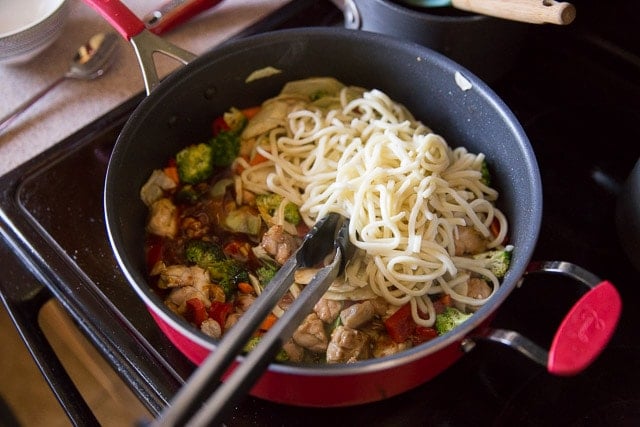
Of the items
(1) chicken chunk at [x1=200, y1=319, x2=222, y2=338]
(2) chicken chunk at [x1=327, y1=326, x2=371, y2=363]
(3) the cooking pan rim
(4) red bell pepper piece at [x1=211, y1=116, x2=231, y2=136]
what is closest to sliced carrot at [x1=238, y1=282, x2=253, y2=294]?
(1) chicken chunk at [x1=200, y1=319, x2=222, y2=338]

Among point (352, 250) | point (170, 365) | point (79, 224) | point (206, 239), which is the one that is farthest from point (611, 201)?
point (79, 224)

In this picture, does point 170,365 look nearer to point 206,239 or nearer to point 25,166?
point 206,239

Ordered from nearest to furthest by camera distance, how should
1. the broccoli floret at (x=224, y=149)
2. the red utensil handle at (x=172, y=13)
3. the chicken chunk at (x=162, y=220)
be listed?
the chicken chunk at (x=162, y=220) → the broccoli floret at (x=224, y=149) → the red utensil handle at (x=172, y=13)

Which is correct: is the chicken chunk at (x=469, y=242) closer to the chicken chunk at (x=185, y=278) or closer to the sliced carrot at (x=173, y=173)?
the chicken chunk at (x=185, y=278)

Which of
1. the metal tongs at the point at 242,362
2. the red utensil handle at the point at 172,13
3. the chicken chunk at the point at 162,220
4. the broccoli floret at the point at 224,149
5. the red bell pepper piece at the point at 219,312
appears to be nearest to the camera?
the metal tongs at the point at 242,362

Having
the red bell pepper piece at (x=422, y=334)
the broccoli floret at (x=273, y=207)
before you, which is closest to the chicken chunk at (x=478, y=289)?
the red bell pepper piece at (x=422, y=334)

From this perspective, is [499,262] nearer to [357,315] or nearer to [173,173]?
[357,315]

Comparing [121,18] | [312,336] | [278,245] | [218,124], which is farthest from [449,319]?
[121,18]
